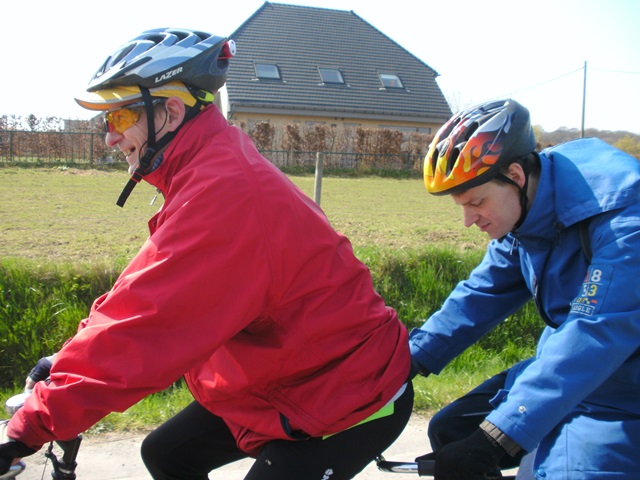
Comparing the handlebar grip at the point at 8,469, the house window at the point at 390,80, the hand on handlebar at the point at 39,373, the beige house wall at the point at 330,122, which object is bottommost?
the handlebar grip at the point at 8,469

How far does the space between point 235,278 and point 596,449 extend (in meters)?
1.24

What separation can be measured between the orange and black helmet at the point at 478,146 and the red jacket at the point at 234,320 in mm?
492

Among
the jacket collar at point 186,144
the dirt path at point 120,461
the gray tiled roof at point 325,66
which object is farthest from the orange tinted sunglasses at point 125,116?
the gray tiled roof at point 325,66

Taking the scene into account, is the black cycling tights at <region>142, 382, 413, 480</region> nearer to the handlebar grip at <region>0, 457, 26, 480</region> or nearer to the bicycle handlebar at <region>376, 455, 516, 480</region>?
the bicycle handlebar at <region>376, 455, 516, 480</region>

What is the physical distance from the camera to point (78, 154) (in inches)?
864

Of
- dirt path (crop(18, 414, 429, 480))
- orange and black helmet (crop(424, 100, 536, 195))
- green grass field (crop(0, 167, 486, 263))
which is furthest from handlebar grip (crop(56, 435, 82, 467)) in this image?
green grass field (crop(0, 167, 486, 263))

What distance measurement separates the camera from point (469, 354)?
5.96 meters

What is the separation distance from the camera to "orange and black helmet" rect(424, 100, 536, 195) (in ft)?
7.32

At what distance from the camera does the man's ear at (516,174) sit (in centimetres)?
228

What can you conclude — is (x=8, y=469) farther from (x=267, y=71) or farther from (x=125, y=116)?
(x=267, y=71)

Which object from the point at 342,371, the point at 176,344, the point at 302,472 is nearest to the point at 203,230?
the point at 176,344

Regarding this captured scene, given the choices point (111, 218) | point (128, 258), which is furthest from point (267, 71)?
point (128, 258)

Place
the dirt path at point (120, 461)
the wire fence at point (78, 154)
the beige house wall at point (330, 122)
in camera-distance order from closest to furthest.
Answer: the dirt path at point (120, 461) → the wire fence at point (78, 154) → the beige house wall at point (330, 122)

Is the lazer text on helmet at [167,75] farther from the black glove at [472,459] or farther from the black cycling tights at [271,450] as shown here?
the black glove at [472,459]
